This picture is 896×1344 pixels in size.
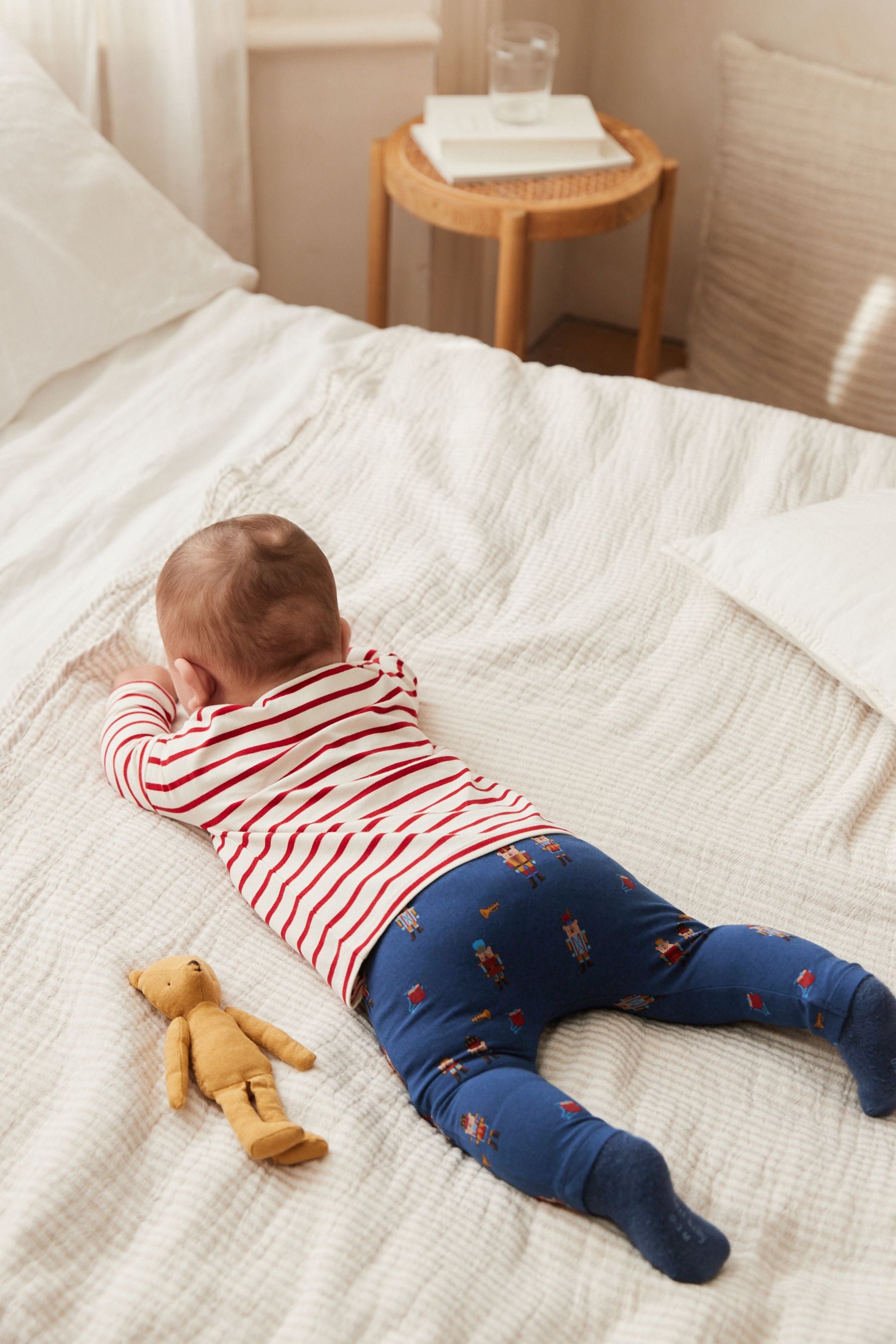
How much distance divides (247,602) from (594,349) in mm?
2014

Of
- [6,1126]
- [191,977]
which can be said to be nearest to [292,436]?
[191,977]

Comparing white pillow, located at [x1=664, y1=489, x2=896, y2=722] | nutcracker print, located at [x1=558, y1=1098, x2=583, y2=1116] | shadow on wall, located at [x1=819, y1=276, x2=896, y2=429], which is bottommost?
shadow on wall, located at [x1=819, y1=276, x2=896, y2=429]

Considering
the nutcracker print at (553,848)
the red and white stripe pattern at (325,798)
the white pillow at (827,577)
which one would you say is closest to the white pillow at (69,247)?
the red and white stripe pattern at (325,798)

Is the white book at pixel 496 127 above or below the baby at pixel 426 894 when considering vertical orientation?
above

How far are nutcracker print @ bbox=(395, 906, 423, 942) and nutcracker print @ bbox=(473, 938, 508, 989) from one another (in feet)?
0.15

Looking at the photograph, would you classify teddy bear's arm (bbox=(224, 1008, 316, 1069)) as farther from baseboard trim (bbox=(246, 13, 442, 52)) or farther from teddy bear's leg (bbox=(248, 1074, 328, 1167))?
baseboard trim (bbox=(246, 13, 442, 52))

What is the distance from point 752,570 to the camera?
1.27 m

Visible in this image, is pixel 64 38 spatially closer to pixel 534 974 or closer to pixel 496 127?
pixel 496 127

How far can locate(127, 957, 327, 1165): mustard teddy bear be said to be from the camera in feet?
2.60

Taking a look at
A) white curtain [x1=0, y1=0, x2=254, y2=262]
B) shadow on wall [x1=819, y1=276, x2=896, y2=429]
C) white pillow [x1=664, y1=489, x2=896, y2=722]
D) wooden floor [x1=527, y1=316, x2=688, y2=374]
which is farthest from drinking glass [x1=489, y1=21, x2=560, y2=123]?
white pillow [x1=664, y1=489, x2=896, y2=722]

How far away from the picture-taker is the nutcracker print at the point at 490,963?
34.4 inches

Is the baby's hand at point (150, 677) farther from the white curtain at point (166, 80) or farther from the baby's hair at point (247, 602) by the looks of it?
the white curtain at point (166, 80)

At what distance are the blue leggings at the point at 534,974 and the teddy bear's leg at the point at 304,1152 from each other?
3.1 inches

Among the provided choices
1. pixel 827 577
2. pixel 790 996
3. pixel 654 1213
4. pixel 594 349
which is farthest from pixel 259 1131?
pixel 594 349
